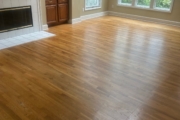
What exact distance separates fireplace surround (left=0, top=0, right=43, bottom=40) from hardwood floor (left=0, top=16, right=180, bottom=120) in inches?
26.9

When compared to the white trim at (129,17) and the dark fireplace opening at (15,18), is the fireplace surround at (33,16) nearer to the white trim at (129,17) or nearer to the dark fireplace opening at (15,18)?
the dark fireplace opening at (15,18)

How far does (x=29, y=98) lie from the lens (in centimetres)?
235

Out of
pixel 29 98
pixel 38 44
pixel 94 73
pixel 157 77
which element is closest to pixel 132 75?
pixel 157 77

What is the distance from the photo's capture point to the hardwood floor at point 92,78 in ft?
7.07

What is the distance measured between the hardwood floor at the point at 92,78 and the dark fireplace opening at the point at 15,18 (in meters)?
0.72

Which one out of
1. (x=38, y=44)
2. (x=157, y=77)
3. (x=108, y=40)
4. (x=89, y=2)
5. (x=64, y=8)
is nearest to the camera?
(x=157, y=77)

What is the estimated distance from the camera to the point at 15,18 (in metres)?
4.42

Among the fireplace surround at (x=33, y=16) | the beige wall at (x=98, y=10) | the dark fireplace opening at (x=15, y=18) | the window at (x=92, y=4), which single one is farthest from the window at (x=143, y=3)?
the dark fireplace opening at (x=15, y=18)

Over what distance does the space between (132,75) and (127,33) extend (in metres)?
2.44

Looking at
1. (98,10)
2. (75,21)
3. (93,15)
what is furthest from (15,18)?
(98,10)

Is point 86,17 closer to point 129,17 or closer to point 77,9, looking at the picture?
point 77,9

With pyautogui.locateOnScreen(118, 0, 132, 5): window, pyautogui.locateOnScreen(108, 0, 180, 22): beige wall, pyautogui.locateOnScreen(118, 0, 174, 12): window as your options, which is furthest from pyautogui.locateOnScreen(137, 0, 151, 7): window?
pyautogui.locateOnScreen(118, 0, 132, 5): window

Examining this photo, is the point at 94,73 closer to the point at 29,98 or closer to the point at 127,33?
the point at 29,98

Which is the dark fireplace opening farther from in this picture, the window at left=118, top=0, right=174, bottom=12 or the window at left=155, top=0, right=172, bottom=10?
the window at left=155, top=0, right=172, bottom=10
